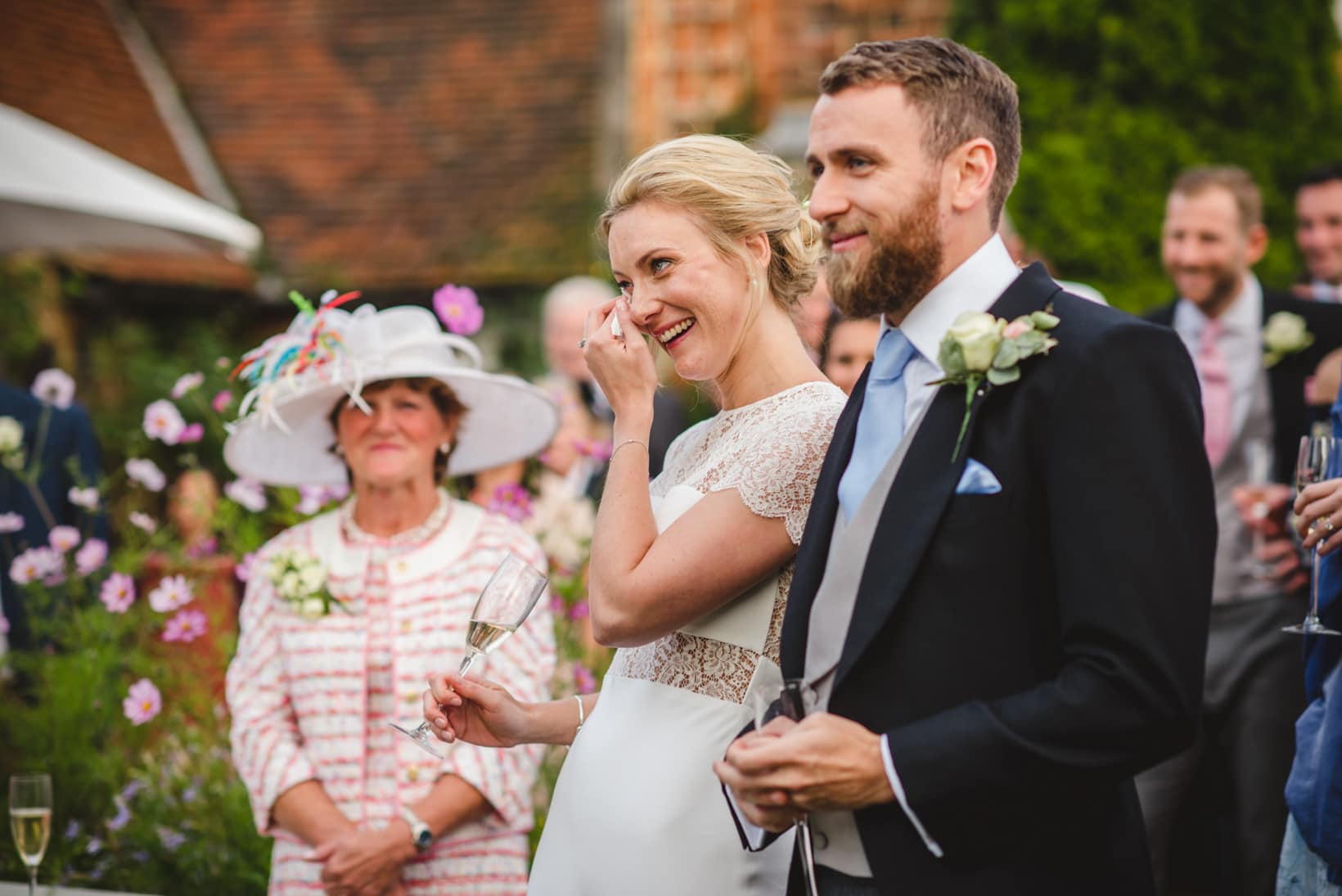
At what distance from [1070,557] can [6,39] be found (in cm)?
1438

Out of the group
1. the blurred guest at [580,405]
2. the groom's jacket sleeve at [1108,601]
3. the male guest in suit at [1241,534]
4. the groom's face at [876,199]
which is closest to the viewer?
the groom's jacket sleeve at [1108,601]

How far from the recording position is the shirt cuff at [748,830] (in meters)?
2.33

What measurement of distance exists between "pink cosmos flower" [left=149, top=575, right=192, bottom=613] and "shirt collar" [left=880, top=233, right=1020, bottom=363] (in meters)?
3.25

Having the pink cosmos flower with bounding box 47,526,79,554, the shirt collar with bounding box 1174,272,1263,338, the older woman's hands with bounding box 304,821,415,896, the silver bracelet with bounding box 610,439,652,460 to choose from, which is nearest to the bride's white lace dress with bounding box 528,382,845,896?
the silver bracelet with bounding box 610,439,652,460

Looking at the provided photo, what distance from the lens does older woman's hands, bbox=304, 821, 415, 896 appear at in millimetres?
3512

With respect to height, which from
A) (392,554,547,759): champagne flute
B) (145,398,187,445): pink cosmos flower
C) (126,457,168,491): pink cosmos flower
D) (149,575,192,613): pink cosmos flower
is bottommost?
(392,554,547,759): champagne flute

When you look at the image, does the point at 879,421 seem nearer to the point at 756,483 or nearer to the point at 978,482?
the point at 978,482

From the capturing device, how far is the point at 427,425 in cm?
409

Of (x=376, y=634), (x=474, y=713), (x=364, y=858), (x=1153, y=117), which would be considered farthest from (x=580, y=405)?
(x=1153, y=117)

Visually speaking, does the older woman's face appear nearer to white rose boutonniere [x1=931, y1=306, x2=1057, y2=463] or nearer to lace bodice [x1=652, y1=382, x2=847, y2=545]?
lace bodice [x1=652, y1=382, x2=847, y2=545]

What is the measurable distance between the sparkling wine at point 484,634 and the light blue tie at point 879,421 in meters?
0.89

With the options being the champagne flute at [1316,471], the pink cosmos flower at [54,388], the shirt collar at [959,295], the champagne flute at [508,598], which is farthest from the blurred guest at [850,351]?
the pink cosmos flower at [54,388]

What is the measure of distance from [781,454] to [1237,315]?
321 cm

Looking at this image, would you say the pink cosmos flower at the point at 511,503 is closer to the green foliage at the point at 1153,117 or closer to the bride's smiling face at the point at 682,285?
the bride's smiling face at the point at 682,285
